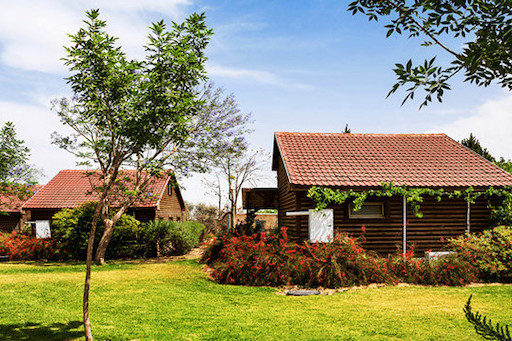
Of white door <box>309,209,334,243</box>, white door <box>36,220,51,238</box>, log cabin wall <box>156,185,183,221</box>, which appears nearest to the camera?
white door <box>309,209,334,243</box>

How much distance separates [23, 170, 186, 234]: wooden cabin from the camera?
23469 millimetres

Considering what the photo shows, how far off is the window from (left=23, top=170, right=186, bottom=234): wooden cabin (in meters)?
10.5

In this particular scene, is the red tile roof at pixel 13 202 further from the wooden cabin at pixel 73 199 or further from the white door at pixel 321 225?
the white door at pixel 321 225

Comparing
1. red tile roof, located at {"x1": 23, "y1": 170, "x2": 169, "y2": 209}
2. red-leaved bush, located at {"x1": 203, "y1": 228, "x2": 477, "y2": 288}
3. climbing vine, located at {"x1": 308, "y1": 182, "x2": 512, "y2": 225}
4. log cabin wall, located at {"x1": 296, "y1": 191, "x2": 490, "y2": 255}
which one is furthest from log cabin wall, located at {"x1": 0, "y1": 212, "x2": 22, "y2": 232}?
climbing vine, located at {"x1": 308, "y1": 182, "x2": 512, "y2": 225}

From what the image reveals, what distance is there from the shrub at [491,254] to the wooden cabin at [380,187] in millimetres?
1037

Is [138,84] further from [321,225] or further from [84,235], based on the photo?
[84,235]

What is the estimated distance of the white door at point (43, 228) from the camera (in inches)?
915

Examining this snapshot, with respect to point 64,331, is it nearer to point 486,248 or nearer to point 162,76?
point 162,76

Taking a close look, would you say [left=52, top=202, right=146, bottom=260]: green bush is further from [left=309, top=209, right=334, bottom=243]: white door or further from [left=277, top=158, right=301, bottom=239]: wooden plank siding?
[left=309, top=209, right=334, bottom=243]: white door

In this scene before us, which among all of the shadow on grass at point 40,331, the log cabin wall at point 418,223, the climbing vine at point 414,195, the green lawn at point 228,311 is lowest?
the green lawn at point 228,311

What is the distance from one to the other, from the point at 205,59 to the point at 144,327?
16.9 ft

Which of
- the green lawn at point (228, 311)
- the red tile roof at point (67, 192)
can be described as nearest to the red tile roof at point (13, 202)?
the red tile roof at point (67, 192)

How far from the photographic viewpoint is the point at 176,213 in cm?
3206

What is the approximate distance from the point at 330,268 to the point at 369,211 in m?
4.25
